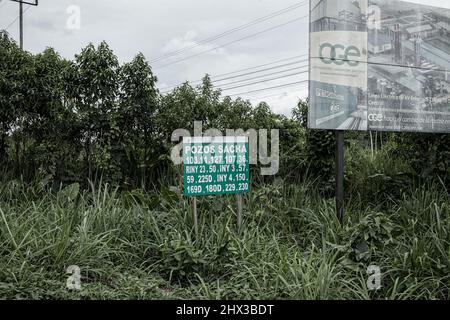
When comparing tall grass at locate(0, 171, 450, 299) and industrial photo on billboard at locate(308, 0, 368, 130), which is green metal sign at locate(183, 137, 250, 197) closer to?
tall grass at locate(0, 171, 450, 299)

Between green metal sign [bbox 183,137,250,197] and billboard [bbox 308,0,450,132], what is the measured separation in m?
1.09

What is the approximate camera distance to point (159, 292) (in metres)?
4.55

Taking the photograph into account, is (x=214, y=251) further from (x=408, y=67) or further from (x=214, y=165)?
(x=408, y=67)

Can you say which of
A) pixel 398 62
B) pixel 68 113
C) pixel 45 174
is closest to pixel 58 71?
pixel 68 113

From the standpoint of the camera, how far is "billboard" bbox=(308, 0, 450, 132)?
6.44 metres

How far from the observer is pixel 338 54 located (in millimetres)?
6488

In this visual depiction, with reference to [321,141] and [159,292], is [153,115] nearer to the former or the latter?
[321,141]

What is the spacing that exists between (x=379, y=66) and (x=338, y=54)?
79cm

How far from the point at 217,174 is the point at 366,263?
2.00m

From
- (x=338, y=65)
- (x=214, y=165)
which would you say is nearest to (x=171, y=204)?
(x=214, y=165)

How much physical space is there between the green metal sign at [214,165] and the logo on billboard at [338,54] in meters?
1.53

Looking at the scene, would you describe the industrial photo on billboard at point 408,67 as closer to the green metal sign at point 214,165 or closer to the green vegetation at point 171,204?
the green vegetation at point 171,204

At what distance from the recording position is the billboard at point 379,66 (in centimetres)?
644

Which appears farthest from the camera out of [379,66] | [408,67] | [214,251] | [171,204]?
[408,67]
